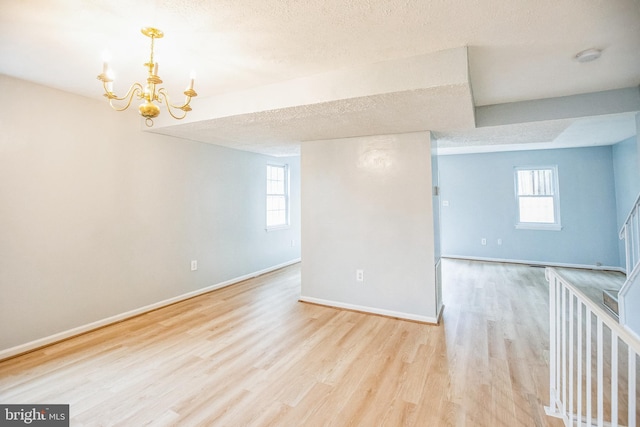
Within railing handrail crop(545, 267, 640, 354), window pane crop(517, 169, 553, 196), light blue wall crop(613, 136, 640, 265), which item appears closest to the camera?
railing handrail crop(545, 267, 640, 354)

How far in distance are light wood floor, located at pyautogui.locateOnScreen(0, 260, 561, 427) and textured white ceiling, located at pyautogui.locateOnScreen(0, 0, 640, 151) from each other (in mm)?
2176

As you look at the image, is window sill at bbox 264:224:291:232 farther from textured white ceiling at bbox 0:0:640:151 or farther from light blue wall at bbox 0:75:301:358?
textured white ceiling at bbox 0:0:640:151

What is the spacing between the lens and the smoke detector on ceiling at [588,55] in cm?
212

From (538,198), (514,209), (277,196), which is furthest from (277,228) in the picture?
(538,198)

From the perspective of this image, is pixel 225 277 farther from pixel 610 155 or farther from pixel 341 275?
pixel 610 155

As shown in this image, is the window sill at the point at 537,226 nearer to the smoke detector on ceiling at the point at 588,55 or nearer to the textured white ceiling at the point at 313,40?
the textured white ceiling at the point at 313,40

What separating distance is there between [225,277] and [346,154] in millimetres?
2693

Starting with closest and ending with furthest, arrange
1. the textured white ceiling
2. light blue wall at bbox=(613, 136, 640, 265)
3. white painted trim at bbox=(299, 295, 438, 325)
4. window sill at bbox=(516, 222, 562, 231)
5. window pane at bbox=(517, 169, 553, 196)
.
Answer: the textured white ceiling → white painted trim at bbox=(299, 295, 438, 325) → light blue wall at bbox=(613, 136, 640, 265) → window sill at bbox=(516, 222, 562, 231) → window pane at bbox=(517, 169, 553, 196)

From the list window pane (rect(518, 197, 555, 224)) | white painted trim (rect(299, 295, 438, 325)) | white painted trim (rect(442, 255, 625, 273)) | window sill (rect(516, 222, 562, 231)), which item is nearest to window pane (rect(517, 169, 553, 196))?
window pane (rect(518, 197, 555, 224))

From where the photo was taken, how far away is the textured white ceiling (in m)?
1.66

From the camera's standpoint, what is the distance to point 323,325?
3275mm

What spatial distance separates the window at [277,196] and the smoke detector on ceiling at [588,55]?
4500 millimetres

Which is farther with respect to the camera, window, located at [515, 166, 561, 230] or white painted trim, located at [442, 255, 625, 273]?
window, located at [515, 166, 561, 230]

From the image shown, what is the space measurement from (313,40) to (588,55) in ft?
6.58
